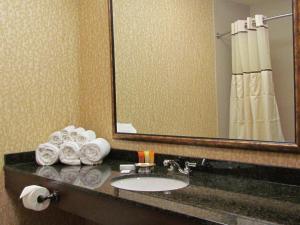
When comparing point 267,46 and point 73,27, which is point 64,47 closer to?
point 73,27

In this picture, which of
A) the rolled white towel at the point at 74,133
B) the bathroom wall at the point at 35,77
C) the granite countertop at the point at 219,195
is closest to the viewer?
the granite countertop at the point at 219,195

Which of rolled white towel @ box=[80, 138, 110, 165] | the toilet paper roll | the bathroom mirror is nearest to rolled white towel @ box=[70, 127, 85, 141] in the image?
rolled white towel @ box=[80, 138, 110, 165]

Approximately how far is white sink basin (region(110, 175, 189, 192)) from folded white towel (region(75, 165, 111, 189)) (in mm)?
76

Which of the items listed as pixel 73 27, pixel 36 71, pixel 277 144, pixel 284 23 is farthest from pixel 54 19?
pixel 277 144

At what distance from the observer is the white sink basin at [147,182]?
1.45 meters

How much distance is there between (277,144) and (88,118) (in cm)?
127

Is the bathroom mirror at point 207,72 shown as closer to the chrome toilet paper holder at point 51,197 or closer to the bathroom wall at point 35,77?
the bathroom wall at point 35,77

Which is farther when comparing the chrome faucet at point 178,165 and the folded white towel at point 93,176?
the chrome faucet at point 178,165

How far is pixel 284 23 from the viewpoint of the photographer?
1277mm

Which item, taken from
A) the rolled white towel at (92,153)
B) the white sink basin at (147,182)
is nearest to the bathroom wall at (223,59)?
the white sink basin at (147,182)

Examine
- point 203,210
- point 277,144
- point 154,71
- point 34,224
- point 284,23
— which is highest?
point 284,23

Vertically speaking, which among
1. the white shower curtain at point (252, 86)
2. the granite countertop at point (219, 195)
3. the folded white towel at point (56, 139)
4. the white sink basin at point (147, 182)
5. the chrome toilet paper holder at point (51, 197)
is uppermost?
the white shower curtain at point (252, 86)

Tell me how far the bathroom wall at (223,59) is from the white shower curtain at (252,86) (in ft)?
0.08

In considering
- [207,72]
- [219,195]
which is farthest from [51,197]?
[207,72]
